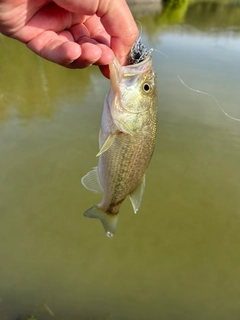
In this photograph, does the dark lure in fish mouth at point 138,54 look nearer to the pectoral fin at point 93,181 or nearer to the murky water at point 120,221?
the pectoral fin at point 93,181

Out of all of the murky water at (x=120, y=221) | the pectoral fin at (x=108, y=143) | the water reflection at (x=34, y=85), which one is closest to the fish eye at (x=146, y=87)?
the pectoral fin at (x=108, y=143)

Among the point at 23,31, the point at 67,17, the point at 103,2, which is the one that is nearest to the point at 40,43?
the point at 23,31

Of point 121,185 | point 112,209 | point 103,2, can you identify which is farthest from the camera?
point 112,209

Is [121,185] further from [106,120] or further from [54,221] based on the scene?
[54,221]

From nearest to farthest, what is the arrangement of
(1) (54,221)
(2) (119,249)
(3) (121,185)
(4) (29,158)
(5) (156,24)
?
(3) (121,185), (2) (119,249), (1) (54,221), (4) (29,158), (5) (156,24)

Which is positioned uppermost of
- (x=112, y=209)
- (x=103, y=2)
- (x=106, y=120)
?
(x=103, y=2)

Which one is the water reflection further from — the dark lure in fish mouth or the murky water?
the dark lure in fish mouth

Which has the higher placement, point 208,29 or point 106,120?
point 106,120
